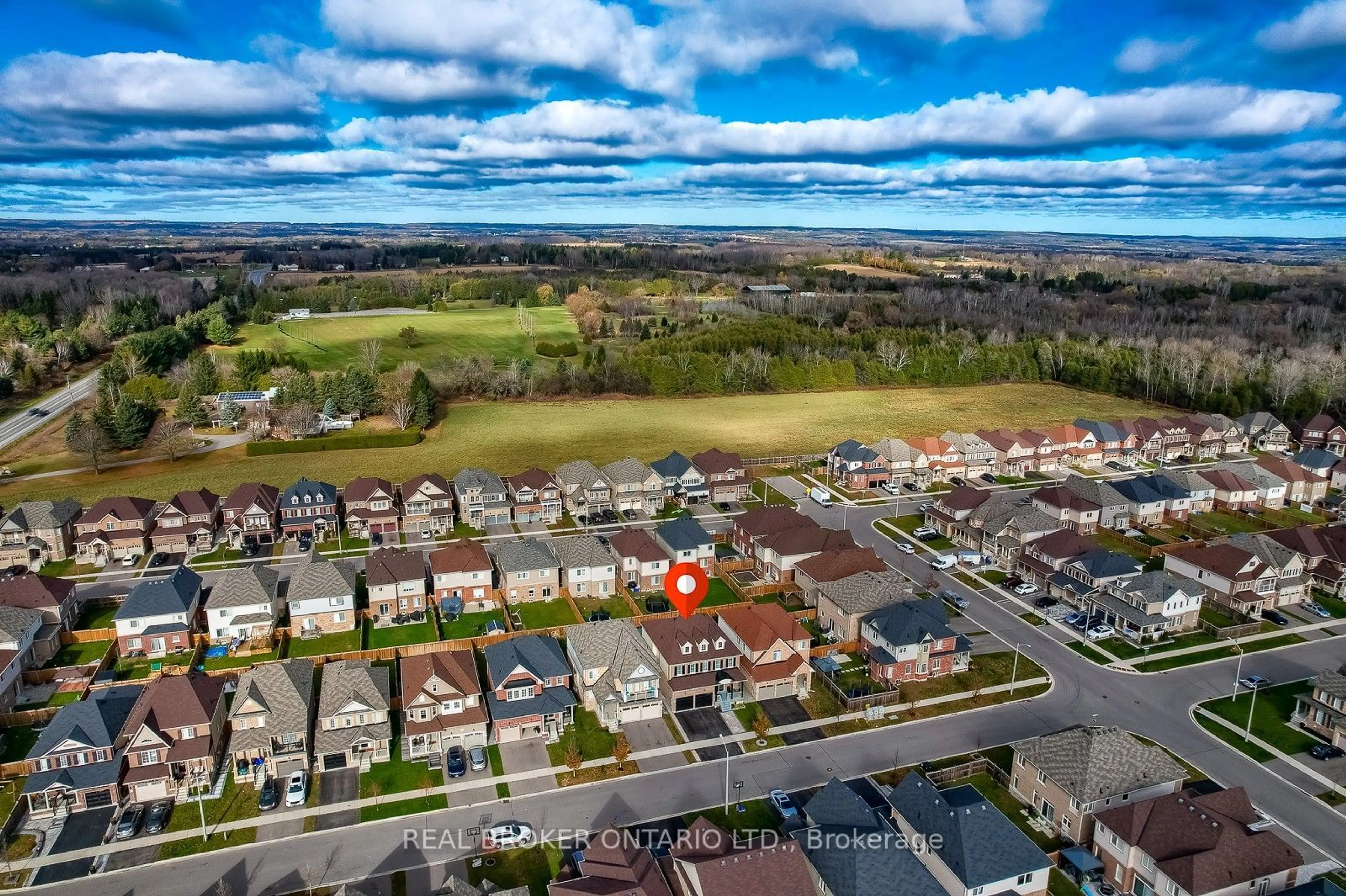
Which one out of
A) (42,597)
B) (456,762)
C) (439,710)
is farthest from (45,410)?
(456,762)

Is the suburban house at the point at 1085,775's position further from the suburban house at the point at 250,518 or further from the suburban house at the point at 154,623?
the suburban house at the point at 250,518

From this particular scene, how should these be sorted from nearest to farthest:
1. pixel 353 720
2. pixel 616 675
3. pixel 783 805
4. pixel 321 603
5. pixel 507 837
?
pixel 507 837 < pixel 783 805 < pixel 353 720 < pixel 616 675 < pixel 321 603

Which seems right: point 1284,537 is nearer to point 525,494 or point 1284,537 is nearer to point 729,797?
point 729,797

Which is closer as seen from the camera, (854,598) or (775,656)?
(775,656)

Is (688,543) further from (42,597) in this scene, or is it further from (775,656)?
(42,597)

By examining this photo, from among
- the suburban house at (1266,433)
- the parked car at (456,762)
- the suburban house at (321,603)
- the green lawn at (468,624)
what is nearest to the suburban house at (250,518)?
the suburban house at (321,603)
